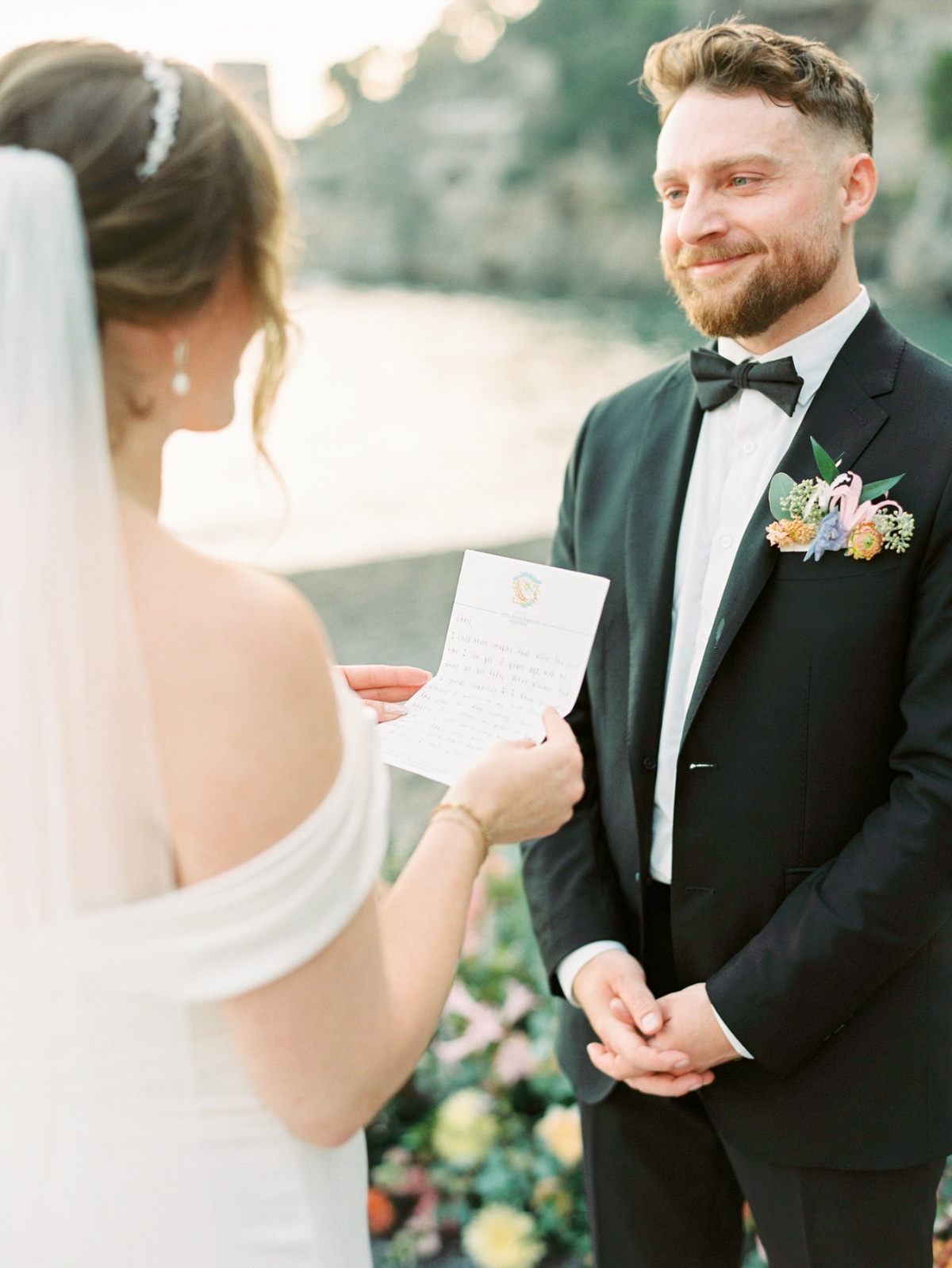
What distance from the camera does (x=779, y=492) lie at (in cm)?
179

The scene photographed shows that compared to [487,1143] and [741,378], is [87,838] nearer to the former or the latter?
[741,378]

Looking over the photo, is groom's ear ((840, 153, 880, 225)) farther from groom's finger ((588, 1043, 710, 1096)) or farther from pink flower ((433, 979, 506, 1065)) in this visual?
pink flower ((433, 979, 506, 1065))

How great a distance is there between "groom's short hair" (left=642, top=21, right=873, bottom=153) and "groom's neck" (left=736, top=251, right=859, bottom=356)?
0.27m

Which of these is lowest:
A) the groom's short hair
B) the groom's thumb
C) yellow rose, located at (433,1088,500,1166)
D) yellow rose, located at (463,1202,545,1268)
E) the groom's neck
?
yellow rose, located at (463,1202,545,1268)

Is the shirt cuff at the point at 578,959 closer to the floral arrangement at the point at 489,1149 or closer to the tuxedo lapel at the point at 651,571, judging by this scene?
the tuxedo lapel at the point at 651,571

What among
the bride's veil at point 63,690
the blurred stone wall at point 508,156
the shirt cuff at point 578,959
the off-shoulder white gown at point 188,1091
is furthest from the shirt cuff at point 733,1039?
the blurred stone wall at point 508,156

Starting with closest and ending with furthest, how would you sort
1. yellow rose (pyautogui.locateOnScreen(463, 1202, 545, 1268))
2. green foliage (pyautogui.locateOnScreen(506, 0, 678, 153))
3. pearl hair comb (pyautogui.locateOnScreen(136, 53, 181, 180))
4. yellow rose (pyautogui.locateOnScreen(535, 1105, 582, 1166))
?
pearl hair comb (pyautogui.locateOnScreen(136, 53, 181, 180))
yellow rose (pyautogui.locateOnScreen(463, 1202, 545, 1268))
yellow rose (pyautogui.locateOnScreen(535, 1105, 582, 1166))
green foliage (pyautogui.locateOnScreen(506, 0, 678, 153))

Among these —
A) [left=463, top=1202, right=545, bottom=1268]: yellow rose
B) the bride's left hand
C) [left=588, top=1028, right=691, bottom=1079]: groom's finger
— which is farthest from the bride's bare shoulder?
[left=463, top=1202, right=545, bottom=1268]: yellow rose

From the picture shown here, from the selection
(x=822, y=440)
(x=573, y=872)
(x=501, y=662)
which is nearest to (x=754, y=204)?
(x=822, y=440)

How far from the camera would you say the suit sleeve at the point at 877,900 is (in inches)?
66.0

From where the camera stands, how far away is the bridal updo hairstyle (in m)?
1.02

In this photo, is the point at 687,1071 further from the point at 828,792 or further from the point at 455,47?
the point at 455,47

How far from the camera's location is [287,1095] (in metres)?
1.15

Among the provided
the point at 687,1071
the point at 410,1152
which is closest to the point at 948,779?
the point at 687,1071
